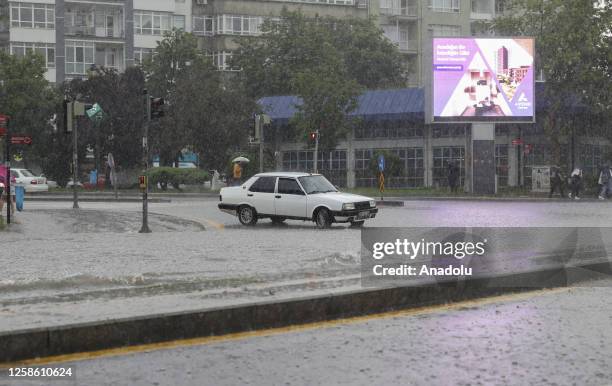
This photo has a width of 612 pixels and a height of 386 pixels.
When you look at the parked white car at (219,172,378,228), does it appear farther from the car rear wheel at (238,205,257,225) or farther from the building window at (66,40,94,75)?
the building window at (66,40,94,75)

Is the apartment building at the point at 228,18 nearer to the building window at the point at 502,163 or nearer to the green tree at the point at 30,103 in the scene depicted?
the green tree at the point at 30,103

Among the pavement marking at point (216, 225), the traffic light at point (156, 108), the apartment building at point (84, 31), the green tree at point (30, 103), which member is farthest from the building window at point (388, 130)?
the traffic light at point (156, 108)

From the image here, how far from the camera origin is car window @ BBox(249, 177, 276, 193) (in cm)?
2244

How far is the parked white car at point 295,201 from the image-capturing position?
21094 mm

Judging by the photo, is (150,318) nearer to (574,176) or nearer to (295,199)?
(295,199)

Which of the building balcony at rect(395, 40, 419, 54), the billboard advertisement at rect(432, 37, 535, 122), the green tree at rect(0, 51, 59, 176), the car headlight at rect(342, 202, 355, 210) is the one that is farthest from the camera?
the building balcony at rect(395, 40, 419, 54)

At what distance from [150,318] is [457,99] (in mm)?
38413

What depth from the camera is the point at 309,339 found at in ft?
22.2

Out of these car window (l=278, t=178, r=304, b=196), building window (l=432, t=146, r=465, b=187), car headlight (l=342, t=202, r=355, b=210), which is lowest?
car headlight (l=342, t=202, r=355, b=210)

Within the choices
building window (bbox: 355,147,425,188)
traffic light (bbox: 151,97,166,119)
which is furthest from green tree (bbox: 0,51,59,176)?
traffic light (bbox: 151,97,166,119)

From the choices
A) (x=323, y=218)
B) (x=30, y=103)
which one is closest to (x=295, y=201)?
(x=323, y=218)

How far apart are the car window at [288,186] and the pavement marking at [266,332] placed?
500 inches

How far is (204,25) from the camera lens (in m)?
82.3

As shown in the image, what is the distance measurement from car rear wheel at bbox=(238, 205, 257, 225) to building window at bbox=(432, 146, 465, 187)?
37.5m
